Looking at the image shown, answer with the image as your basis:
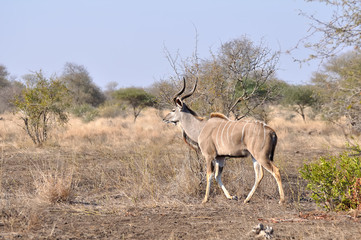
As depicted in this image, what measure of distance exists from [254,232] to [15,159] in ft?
23.4

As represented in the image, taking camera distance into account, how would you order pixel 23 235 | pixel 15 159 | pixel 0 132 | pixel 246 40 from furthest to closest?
1. pixel 0 132
2. pixel 15 159
3. pixel 246 40
4. pixel 23 235

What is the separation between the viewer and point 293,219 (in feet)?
15.3

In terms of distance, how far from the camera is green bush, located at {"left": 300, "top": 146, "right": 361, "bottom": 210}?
481 centimetres

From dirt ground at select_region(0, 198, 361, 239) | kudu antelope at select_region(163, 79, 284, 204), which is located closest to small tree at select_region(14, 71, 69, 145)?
kudu antelope at select_region(163, 79, 284, 204)

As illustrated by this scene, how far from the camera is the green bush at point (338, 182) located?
190 inches

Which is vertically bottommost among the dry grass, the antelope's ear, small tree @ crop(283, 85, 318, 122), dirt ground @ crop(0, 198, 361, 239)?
dirt ground @ crop(0, 198, 361, 239)

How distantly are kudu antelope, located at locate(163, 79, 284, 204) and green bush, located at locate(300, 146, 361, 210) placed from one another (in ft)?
2.40

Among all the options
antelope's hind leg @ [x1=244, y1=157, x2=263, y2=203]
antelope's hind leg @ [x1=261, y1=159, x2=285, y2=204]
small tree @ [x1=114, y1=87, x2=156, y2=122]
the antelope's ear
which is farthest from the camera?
small tree @ [x1=114, y1=87, x2=156, y2=122]

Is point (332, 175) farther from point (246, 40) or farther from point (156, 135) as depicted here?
point (156, 135)

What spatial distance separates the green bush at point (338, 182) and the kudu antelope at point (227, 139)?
2.40 ft

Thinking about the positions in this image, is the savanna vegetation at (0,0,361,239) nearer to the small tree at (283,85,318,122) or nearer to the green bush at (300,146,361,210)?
the green bush at (300,146,361,210)

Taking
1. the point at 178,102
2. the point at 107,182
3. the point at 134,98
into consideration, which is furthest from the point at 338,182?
the point at 134,98

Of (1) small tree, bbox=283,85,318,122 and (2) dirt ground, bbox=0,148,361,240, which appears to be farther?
(1) small tree, bbox=283,85,318,122

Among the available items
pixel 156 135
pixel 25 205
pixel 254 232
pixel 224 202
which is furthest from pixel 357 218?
pixel 156 135
